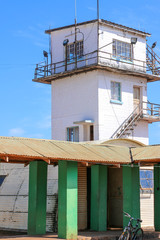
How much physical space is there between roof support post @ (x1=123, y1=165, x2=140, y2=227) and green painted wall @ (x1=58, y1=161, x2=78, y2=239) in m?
3.07

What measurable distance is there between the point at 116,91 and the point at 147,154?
1503 centimetres

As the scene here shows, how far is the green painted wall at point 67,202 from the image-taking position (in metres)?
17.7

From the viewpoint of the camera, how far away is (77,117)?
34.1 m

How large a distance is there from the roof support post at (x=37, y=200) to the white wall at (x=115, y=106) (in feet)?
44.6

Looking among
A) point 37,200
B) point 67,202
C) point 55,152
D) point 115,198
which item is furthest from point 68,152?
point 115,198

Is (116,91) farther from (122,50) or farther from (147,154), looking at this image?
(147,154)

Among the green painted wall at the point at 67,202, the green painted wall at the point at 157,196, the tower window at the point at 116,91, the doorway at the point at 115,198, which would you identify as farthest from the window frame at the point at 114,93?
the green painted wall at the point at 67,202

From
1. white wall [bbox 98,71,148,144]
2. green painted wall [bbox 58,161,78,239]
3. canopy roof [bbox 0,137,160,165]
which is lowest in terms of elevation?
green painted wall [bbox 58,161,78,239]

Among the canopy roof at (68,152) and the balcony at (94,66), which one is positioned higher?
the balcony at (94,66)

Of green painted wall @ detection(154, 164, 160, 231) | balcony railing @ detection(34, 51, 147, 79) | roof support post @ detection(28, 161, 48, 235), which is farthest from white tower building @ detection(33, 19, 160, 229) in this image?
roof support post @ detection(28, 161, 48, 235)

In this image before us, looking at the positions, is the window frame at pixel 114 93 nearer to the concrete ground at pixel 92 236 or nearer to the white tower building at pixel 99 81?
the white tower building at pixel 99 81

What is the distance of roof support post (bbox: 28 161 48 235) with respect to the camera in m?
19.2

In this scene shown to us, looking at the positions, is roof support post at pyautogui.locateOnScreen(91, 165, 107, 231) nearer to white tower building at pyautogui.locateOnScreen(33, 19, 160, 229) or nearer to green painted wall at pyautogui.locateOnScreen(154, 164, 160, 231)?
green painted wall at pyautogui.locateOnScreen(154, 164, 160, 231)

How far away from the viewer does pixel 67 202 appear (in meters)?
17.8
